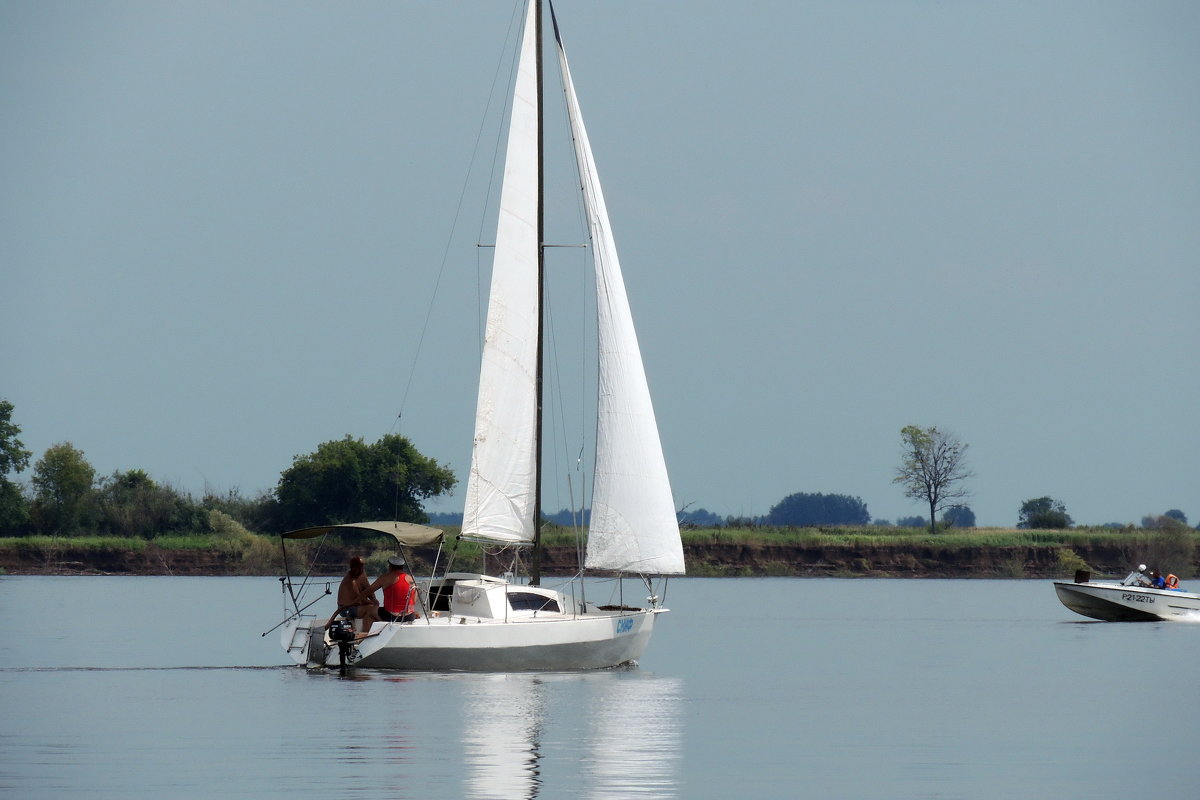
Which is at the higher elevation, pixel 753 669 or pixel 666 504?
pixel 666 504

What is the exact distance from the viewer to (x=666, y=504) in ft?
115

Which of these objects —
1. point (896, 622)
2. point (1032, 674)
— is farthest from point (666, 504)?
point (896, 622)

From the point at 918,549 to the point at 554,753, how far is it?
82311mm

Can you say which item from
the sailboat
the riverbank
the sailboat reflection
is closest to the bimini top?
the sailboat

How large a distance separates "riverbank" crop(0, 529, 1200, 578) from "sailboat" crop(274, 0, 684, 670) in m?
55.2

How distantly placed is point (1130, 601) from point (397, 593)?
1220 inches

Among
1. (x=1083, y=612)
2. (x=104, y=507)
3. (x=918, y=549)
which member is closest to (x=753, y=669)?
(x=1083, y=612)

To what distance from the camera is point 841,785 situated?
21203 millimetres

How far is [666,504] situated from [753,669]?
5.01m

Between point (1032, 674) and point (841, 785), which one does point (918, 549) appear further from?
point (841, 785)

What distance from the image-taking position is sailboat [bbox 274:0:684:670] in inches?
1325

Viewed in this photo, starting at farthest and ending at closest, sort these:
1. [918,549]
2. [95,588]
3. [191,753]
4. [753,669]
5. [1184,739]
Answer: [918,549]
[95,588]
[753,669]
[1184,739]
[191,753]

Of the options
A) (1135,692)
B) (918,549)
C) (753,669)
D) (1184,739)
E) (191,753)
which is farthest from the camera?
(918,549)

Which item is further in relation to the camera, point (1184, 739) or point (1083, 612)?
point (1083, 612)
